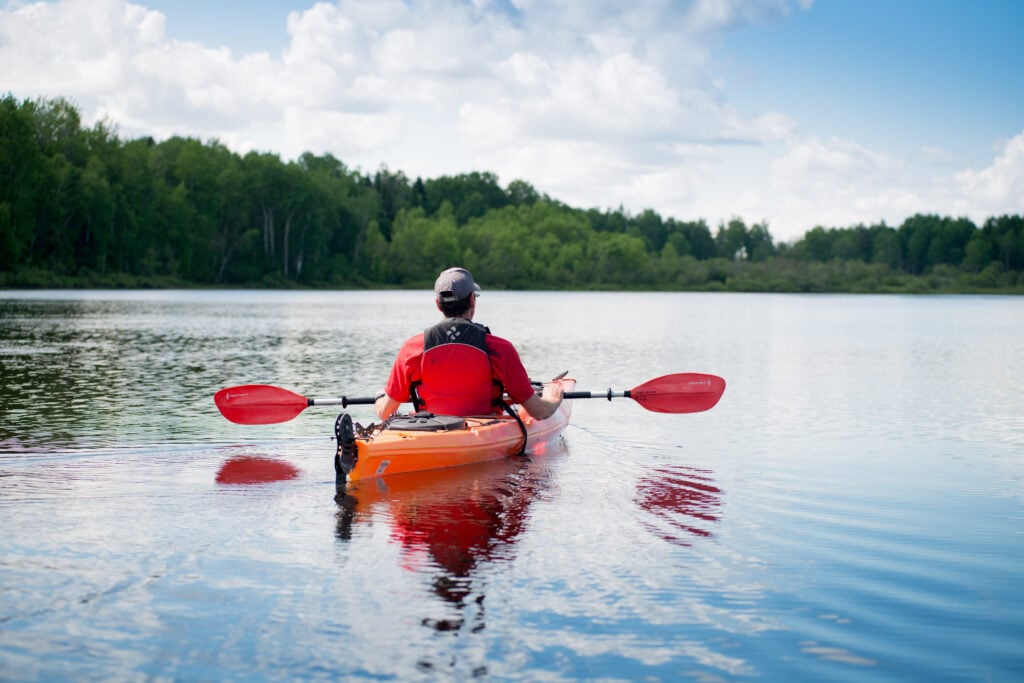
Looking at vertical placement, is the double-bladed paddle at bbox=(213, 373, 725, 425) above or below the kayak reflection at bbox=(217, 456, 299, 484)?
above

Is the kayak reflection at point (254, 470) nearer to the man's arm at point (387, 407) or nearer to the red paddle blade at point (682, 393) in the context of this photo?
the man's arm at point (387, 407)

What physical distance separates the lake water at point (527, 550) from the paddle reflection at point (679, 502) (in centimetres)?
4

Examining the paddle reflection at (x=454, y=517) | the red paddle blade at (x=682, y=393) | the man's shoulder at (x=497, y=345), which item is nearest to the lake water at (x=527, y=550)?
the paddle reflection at (x=454, y=517)

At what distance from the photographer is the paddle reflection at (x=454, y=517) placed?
242 inches

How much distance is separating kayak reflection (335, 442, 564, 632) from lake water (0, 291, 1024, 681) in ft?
0.11

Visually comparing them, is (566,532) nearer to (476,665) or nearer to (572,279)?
(476,665)

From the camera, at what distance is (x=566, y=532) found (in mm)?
7762

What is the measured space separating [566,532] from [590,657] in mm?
2652

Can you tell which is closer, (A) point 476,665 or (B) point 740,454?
(A) point 476,665

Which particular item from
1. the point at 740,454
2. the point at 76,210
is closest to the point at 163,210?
the point at 76,210

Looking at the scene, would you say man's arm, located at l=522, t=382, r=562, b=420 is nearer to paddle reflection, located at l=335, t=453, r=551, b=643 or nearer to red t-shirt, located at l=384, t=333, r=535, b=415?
red t-shirt, located at l=384, t=333, r=535, b=415

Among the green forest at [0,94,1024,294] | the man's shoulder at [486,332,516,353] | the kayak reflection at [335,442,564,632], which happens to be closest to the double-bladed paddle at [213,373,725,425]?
the kayak reflection at [335,442,564,632]

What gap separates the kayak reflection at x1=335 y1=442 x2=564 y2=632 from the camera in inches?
245

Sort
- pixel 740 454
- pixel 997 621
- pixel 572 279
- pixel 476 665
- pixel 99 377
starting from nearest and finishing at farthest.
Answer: pixel 476 665, pixel 997 621, pixel 740 454, pixel 99 377, pixel 572 279
